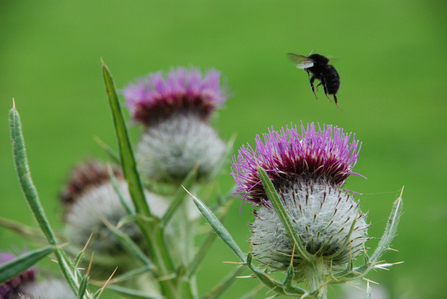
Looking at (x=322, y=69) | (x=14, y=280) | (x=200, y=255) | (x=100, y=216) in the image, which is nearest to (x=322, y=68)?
(x=322, y=69)

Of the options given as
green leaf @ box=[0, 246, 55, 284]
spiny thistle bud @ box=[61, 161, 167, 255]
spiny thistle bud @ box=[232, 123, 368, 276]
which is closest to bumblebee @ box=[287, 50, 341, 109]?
spiny thistle bud @ box=[232, 123, 368, 276]

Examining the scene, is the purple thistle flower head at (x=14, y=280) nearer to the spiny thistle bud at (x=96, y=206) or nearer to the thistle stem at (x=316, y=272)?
the spiny thistle bud at (x=96, y=206)

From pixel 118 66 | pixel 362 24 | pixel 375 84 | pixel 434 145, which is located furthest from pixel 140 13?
pixel 434 145

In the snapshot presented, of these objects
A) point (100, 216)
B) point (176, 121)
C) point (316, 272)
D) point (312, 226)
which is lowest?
point (100, 216)

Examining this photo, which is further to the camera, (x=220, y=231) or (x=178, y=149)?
(x=178, y=149)

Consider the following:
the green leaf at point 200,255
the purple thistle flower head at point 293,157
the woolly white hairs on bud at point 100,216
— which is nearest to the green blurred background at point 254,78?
the woolly white hairs on bud at point 100,216

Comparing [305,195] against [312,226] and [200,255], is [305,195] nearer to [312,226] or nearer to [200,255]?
[312,226]

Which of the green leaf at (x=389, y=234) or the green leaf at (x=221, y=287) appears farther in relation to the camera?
the green leaf at (x=221, y=287)
